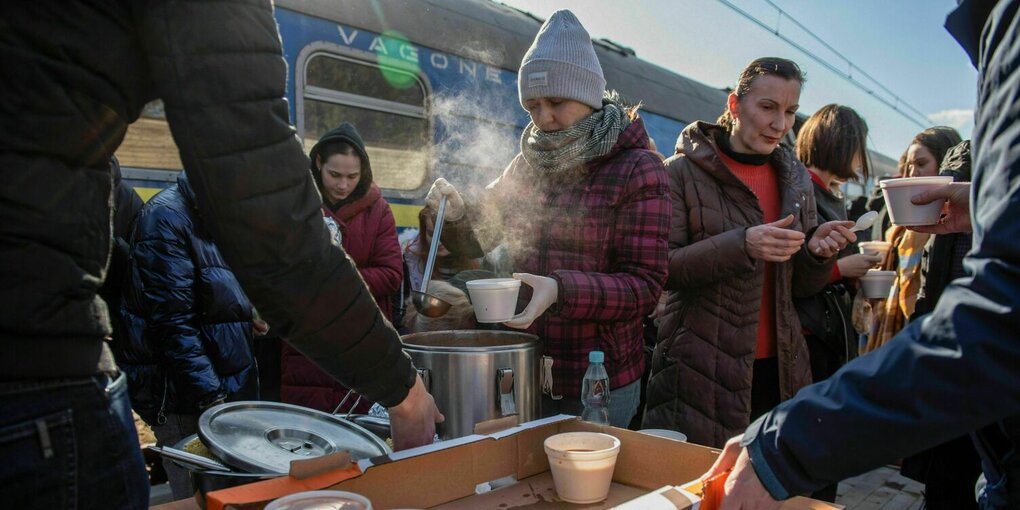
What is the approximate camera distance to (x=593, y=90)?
2.54 meters

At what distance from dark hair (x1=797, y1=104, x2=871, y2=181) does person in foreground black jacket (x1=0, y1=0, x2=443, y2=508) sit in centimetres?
317

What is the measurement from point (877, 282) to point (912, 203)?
1630 mm

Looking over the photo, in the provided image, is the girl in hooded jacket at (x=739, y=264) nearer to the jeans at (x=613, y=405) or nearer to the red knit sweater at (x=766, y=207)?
the red knit sweater at (x=766, y=207)

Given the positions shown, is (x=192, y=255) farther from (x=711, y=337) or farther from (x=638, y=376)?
(x=711, y=337)

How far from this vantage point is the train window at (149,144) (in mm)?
4145

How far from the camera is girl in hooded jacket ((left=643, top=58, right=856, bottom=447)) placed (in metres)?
2.67

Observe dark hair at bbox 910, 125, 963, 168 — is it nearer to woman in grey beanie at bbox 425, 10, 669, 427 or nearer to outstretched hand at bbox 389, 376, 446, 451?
woman in grey beanie at bbox 425, 10, 669, 427

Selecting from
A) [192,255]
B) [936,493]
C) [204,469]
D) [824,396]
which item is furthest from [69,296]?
[936,493]

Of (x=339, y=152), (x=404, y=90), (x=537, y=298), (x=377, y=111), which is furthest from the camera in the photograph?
(x=404, y=90)

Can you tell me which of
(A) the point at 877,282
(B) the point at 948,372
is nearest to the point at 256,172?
(B) the point at 948,372

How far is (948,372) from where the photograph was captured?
3.11ft

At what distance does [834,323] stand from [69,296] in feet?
10.4

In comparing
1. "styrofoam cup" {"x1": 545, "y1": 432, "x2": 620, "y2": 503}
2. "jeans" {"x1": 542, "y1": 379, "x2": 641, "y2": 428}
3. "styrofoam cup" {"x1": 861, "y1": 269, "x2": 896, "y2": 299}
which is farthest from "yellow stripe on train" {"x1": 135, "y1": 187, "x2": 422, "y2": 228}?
"styrofoam cup" {"x1": 545, "y1": 432, "x2": 620, "y2": 503}

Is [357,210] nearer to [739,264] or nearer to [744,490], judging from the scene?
[739,264]
